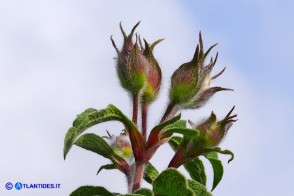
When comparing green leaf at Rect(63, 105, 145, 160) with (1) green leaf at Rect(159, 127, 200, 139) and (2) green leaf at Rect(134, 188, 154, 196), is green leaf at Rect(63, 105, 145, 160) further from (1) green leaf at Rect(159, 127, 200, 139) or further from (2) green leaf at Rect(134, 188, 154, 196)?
(2) green leaf at Rect(134, 188, 154, 196)

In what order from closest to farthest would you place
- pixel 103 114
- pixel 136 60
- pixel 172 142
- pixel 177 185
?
pixel 177 185 → pixel 103 114 → pixel 136 60 → pixel 172 142

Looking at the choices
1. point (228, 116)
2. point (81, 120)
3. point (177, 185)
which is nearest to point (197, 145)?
point (228, 116)

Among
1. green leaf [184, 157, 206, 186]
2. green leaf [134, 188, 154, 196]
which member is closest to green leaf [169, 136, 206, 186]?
green leaf [184, 157, 206, 186]

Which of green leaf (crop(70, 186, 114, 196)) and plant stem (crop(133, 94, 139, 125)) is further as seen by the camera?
plant stem (crop(133, 94, 139, 125))

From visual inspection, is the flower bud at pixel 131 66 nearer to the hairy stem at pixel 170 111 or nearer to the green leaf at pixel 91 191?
the hairy stem at pixel 170 111

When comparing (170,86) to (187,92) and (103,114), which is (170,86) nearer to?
(187,92)
